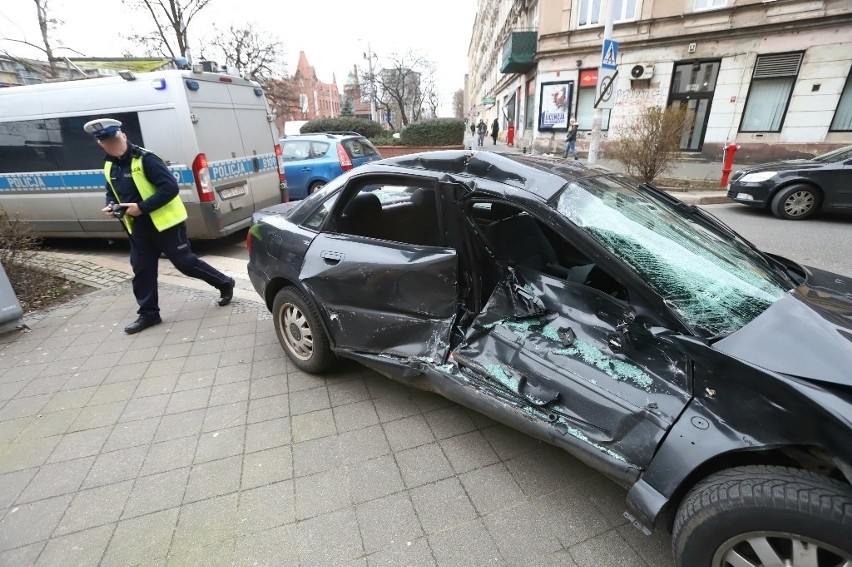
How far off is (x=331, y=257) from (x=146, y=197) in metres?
2.17

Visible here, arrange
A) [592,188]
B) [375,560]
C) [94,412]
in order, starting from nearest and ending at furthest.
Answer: [375,560] → [592,188] → [94,412]

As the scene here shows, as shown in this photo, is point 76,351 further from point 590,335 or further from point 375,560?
point 590,335

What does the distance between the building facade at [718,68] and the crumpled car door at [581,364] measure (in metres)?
14.1

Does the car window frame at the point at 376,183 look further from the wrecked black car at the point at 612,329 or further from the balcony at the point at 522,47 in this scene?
the balcony at the point at 522,47

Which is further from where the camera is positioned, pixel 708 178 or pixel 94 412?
pixel 708 178

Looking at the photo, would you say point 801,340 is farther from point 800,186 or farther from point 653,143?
point 653,143

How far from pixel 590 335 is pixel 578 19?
66.5 ft

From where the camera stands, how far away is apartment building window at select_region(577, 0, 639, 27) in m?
16.4

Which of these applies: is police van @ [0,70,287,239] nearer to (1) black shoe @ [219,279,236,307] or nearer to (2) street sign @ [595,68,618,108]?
(1) black shoe @ [219,279,236,307]

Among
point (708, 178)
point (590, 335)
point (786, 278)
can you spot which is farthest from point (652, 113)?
point (590, 335)

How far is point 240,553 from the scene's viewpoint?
1867 millimetres

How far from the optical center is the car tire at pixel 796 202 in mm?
7305

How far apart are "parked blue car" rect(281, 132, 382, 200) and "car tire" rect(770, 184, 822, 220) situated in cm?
787

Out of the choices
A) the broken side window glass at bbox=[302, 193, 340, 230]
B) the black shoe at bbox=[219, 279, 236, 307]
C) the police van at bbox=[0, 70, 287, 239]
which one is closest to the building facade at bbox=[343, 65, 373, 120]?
the police van at bbox=[0, 70, 287, 239]
